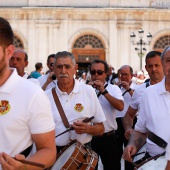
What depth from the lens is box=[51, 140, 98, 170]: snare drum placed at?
14.0 feet

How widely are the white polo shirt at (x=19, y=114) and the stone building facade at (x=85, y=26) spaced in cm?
2681

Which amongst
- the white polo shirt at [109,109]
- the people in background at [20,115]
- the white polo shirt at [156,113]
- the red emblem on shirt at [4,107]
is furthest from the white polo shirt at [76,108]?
the red emblem on shirt at [4,107]

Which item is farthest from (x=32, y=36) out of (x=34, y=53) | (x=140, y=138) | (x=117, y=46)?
(x=140, y=138)

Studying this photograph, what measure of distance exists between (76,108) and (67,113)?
0.12m

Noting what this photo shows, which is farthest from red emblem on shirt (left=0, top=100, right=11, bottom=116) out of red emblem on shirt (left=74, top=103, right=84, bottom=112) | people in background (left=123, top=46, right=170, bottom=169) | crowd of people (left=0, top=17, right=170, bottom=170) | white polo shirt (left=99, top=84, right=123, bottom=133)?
white polo shirt (left=99, top=84, right=123, bottom=133)

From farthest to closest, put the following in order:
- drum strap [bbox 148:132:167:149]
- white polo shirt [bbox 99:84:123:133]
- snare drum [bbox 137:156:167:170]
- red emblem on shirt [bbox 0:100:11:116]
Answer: white polo shirt [bbox 99:84:123:133] → drum strap [bbox 148:132:167:149] → snare drum [bbox 137:156:167:170] → red emblem on shirt [bbox 0:100:11:116]

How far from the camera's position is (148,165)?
3.44 meters

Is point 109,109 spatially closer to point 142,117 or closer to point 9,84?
point 142,117

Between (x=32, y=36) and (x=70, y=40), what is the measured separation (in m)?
2.52

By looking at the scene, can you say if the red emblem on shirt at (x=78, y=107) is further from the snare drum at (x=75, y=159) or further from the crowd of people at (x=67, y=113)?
the snare drum at (x=75, y=159)

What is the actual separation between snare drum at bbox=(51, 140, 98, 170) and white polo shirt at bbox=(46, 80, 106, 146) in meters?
0.48

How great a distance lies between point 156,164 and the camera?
3.35 m

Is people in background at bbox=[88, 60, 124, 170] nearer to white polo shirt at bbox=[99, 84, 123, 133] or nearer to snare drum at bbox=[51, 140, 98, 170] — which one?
white polo shirt at bbox=[99, 84, 123, 133]

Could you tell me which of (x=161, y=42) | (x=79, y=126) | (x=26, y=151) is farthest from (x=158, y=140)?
(x=161, y=42)
